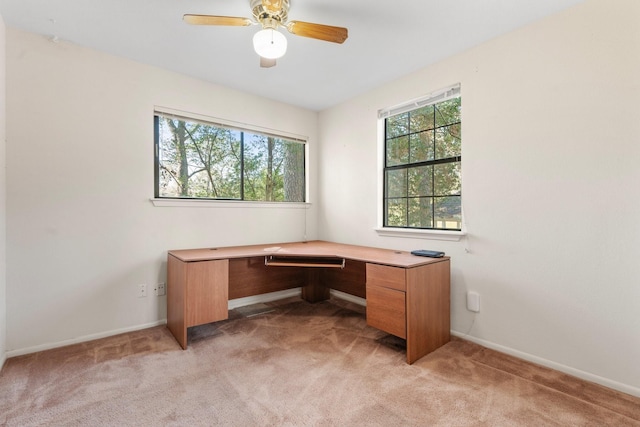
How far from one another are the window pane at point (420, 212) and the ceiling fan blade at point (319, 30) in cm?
164

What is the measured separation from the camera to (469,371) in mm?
1979

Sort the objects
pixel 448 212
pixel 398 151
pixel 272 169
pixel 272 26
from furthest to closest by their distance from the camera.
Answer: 1. pixel 272 169
2. pixel 398 151
3. pixel 448 212
4. pixel 272 26

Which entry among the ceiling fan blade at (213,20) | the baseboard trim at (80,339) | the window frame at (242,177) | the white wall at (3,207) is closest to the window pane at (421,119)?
the window frame at (242,177)

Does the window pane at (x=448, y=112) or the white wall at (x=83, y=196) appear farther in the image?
the window pane at (x=448, y=112)

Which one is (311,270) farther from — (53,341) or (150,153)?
(53,341)

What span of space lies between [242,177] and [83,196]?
1.45 metres

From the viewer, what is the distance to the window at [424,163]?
262 cm

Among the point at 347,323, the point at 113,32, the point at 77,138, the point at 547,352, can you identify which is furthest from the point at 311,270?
the point at 113,32

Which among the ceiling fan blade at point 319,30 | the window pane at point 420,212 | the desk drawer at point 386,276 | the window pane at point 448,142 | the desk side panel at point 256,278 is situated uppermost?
the ceiling fan blade at point 319,30

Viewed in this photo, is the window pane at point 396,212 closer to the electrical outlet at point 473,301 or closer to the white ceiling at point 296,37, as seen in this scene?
the electrical outlet at point 473,301

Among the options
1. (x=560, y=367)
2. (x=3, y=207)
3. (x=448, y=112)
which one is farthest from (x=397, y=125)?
(x=3, y=207)

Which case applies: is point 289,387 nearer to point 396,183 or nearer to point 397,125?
point 396,183

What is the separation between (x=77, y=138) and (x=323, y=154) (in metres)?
2.51

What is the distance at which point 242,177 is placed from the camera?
337 centimetres
